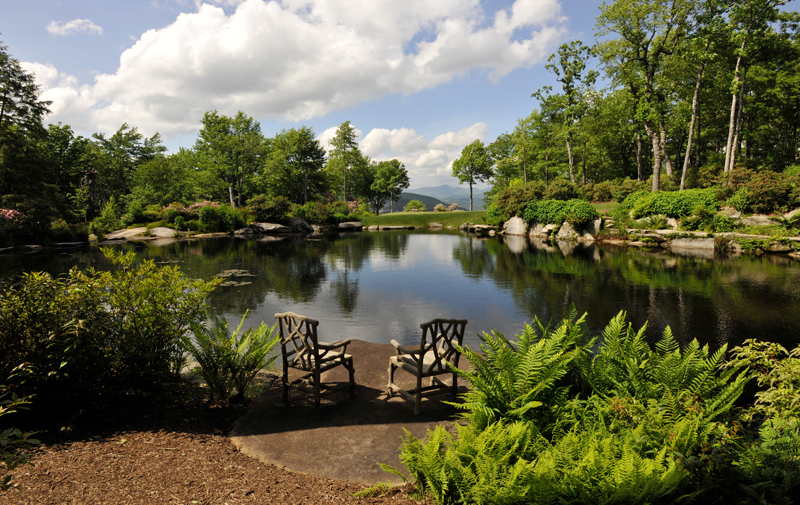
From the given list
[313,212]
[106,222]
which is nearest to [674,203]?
[313,212]

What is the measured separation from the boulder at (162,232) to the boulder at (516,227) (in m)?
30.8

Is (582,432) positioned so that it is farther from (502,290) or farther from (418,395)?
(502,290)

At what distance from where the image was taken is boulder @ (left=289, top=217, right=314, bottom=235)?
40316mm

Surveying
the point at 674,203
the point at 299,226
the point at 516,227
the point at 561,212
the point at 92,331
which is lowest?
the point at 92,331

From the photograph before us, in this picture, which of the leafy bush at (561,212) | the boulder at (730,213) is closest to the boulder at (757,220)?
the boulder at (730,213)

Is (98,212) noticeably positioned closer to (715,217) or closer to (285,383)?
(285,383)

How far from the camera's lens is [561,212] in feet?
94.6

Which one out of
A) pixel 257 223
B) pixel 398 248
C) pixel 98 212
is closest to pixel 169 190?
pixel 98 212

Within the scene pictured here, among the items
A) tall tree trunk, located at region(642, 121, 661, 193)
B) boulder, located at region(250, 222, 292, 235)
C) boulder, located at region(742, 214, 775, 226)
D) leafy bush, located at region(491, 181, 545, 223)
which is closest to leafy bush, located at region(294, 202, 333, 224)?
boulder, located at region(250, 222, 292, 235)

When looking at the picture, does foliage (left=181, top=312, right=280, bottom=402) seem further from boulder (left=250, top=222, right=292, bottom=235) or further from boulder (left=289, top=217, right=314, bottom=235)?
boulder (left=289, top=217, right=314, bottom=235)

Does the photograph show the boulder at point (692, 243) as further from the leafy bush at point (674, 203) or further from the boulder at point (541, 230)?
the boulder at point (541, 230)

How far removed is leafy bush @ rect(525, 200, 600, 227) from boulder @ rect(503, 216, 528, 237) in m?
0.83

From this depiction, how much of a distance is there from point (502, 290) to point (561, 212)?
1931 centimetres

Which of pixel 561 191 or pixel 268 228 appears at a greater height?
pixel 561 191
